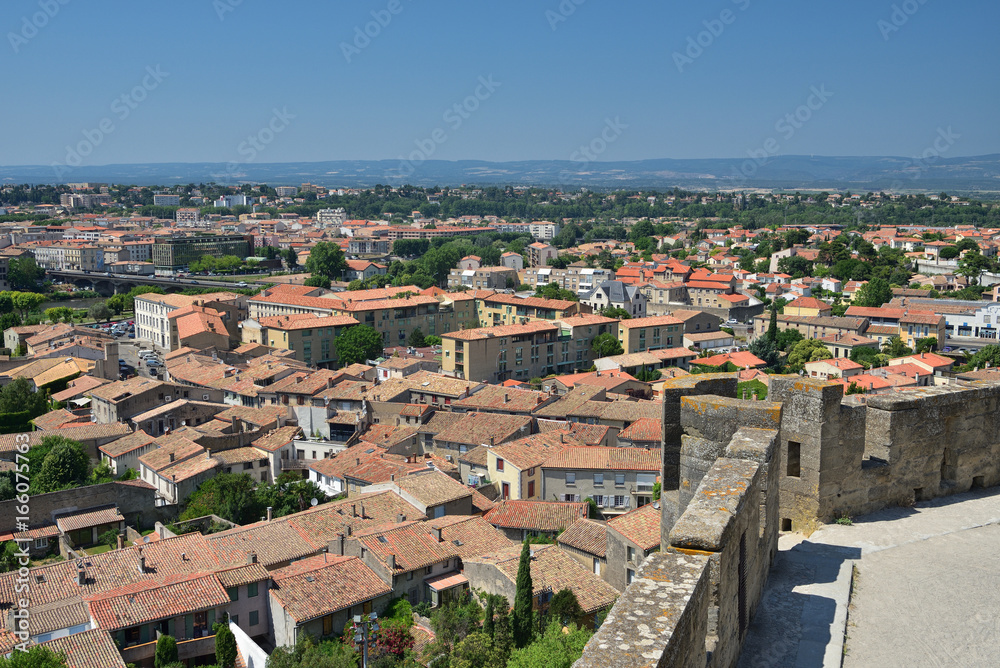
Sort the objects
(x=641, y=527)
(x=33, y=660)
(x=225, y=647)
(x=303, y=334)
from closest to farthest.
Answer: (x=33, y=660)
(x=225, y=647)
(x=641, y=527)
(x=303, y=334)

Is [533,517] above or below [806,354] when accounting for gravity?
above

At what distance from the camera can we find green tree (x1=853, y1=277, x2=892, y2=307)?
207 feet

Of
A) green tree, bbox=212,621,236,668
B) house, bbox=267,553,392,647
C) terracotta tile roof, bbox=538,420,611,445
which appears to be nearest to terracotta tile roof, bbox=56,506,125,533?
house, bbox=267,553,392,647

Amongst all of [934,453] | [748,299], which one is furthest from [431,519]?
[748,299]

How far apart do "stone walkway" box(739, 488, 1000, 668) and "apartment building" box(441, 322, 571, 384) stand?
114 ft

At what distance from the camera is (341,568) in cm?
1820

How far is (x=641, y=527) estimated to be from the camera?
61.0ft

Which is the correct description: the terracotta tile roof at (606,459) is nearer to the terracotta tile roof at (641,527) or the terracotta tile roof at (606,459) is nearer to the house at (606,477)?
the house at (606,477)

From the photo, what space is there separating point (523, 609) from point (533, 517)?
614 centimetres

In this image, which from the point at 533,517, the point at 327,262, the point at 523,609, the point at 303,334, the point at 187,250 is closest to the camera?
the point at 523,609

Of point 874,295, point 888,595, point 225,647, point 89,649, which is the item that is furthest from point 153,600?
point 874,295

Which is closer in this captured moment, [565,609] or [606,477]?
[565,609]

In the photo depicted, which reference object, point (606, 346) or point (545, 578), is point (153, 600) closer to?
point (545, 578)

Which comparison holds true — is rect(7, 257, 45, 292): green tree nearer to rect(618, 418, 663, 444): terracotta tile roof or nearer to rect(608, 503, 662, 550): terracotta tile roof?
rect(618, 418, 663, 444): terracotta tile roof
